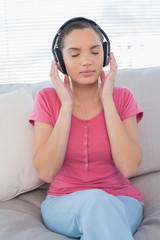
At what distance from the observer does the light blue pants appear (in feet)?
3.37

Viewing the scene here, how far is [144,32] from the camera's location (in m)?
3.11

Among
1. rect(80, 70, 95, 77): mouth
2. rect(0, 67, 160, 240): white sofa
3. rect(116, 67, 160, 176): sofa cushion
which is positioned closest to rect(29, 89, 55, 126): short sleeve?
rect(0, 67, 160, 240): white sofa

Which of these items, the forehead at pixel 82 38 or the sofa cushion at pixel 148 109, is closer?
the forehead at pixel 82 38

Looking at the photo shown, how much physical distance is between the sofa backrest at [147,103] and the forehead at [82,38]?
17.8 inches

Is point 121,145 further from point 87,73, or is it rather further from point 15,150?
point 15,150

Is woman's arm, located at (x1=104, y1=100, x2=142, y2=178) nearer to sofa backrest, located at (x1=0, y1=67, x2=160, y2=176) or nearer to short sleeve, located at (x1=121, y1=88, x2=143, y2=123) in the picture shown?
short sleeve, located at (x1=121, y1=88, x2=143, y2=123)

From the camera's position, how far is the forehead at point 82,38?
1.36 meters

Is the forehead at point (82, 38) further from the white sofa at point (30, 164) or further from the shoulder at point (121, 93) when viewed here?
the white sofa at point (30, 164)

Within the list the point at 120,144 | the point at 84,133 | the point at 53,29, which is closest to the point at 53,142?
the point at 84,133

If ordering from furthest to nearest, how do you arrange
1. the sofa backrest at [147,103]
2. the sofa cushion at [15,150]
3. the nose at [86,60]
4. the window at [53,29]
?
1. the window at [53,29]
2. the sofa backrest at [147,103]
3. the sofa cushion at [15,150]
4. the nose at [86,60]

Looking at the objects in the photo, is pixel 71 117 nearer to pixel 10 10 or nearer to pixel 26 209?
pixel 26 209

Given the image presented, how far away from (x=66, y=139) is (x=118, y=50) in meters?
1.91

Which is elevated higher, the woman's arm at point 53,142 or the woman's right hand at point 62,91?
the woman's right hand at point 62,91

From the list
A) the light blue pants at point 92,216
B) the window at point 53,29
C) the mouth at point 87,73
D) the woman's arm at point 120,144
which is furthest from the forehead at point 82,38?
the window at point 53,29
